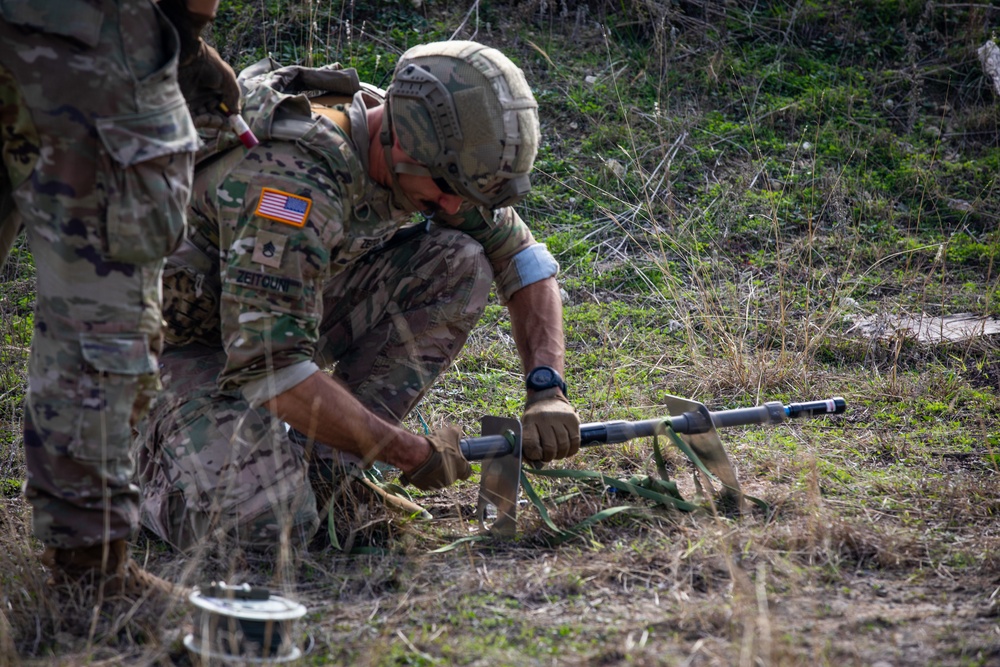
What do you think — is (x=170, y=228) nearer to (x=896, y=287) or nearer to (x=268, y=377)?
(x=268, y=377)

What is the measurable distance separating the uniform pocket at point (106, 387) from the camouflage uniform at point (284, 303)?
1.71 feet

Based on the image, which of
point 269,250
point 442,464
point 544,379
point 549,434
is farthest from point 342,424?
point 544,379

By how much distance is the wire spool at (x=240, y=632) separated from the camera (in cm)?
214

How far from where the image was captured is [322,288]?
9.87ft

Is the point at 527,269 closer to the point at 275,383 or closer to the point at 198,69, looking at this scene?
the point at 275,383

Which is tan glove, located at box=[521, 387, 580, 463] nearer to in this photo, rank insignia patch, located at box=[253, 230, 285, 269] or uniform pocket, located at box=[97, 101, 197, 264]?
rank insignia patch, located at box=[253, 230, 285, 269]

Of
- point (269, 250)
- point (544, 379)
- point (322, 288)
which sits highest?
point (269, 250)

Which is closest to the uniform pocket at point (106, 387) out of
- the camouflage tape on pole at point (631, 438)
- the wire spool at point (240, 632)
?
the wire spool at point (240, 632)

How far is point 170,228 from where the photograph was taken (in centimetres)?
224

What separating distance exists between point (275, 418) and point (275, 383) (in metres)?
0.30

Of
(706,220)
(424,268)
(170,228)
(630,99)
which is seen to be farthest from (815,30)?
(170,228)

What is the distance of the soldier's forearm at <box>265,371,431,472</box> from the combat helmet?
70 centimetres

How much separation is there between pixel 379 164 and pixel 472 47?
45cm

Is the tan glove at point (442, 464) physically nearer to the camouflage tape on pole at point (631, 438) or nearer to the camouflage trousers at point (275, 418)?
the camouflage tape on pole at point (631, 438)
